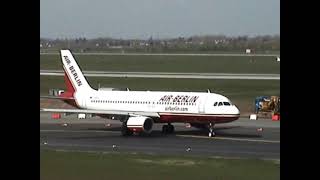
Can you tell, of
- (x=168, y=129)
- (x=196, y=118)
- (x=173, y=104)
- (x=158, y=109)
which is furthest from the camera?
(x=168, y=129)

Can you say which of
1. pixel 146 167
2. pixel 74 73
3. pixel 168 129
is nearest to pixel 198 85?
pixel 74 73

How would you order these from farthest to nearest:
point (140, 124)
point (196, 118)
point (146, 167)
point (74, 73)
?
point (74, 73) < point (196, 118) < point (140, 124) < point (146, 167)

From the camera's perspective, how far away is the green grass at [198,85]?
56.1m

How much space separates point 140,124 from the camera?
3192cm

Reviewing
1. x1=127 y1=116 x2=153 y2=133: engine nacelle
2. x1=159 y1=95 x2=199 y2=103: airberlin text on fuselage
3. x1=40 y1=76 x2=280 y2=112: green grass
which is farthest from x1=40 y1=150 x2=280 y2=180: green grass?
x1=40 y1=76 x2=280 y2=112: green grass

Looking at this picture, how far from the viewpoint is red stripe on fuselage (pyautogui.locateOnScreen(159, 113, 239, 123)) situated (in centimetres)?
3183

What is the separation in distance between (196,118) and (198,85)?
31.3 meters

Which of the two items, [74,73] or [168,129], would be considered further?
[74,73]

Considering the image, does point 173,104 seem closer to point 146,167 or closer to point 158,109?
point 158,109

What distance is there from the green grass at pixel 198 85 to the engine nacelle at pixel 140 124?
19085 millimetres

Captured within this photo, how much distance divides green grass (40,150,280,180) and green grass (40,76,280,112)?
28.8 m

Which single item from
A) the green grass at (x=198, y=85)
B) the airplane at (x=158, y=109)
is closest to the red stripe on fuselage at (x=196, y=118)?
the airplane at (x=158, y=109)

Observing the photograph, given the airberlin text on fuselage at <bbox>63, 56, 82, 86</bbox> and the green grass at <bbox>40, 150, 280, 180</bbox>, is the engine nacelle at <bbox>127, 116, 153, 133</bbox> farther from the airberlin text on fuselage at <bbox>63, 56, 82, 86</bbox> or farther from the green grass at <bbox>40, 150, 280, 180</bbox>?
the green grass at <bbox>40, 150, 280, 180</bbox>
